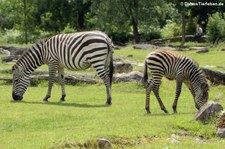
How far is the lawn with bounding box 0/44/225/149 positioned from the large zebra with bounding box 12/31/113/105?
84 centimetres

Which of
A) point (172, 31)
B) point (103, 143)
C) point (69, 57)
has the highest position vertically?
point (69, 57)

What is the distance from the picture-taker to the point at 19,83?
65.2 feet

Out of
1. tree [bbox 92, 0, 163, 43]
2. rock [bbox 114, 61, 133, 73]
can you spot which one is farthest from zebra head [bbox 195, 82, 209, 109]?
tree [bbox 92, 0, 163, 43]

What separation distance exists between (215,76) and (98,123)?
35.8ft

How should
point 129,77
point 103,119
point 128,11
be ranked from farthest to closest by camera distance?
point 128,11
point 129,77
point 103,119

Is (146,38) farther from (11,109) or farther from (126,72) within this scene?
(11,109)

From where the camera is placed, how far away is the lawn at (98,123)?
38.3 feet

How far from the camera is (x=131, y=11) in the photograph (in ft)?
177

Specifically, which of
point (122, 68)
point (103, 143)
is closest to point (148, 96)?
point (103, 143)

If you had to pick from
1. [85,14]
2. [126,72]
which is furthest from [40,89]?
[85,14]

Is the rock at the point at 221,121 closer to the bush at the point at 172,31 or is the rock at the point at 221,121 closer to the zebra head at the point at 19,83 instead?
the zebra head at the point at 19,83

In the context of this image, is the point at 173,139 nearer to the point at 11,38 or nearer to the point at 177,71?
the point at 177,71

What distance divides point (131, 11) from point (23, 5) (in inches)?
469

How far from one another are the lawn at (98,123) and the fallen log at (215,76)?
3.85 ft
